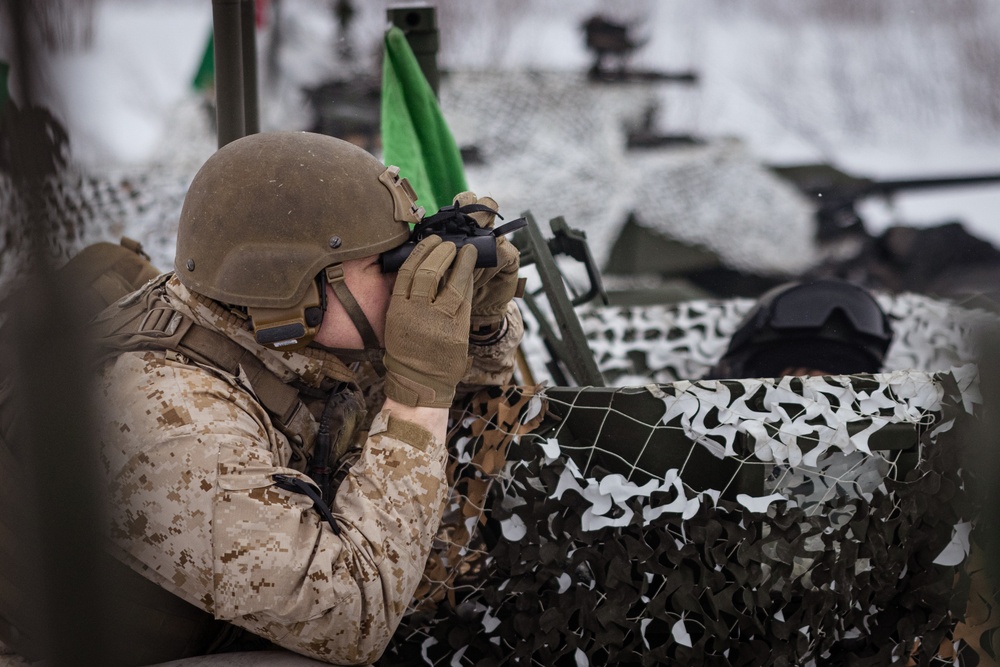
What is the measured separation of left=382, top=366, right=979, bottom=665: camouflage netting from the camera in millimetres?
1883

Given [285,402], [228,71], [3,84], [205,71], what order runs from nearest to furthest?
[3,84] < [285,402] < [228,71] < [205,71]

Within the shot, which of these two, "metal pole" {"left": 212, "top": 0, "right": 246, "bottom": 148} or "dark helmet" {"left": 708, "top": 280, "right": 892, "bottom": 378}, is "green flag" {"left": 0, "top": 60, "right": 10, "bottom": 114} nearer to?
"metal pole" {"left": 212, "top": 0, "right": 246, "bottom": 148}

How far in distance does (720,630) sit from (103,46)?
5.10 feet

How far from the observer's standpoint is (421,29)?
326cm

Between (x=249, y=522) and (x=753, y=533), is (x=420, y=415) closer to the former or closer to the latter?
(x=249, y=522)

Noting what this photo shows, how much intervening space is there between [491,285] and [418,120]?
4.13 feet

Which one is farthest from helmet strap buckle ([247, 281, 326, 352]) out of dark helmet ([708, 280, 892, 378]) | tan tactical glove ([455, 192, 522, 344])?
dark helmet ([708, 280, 892, 378])

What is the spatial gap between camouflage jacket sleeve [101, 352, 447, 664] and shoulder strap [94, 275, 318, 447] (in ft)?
0.19

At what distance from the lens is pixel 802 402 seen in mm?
1920

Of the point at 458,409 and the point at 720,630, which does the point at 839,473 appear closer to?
the point at 720,630

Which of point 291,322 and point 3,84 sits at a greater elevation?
point 3,84

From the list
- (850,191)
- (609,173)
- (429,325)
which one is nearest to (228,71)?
(429,325)

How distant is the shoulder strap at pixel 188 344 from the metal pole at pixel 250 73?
1.39 meters

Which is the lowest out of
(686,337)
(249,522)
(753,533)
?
(686,337)
